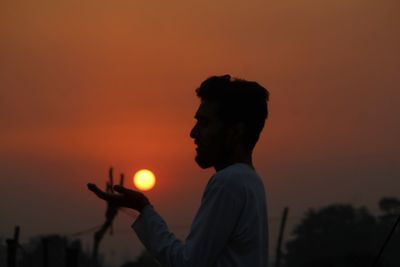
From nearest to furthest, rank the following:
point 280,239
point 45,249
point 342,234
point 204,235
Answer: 1. point 204,235
2. point 45,249
3. point 280,239
4. point 342,234

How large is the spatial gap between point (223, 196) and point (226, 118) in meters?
0.34

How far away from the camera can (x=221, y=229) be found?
4316 millimetres

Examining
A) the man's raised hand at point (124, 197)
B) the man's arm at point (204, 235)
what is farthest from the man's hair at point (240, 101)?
the man's raised hand at point (124, 197)

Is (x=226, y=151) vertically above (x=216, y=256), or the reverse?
(x=226, y=151)

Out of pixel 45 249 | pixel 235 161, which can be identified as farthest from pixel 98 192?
pixel 45 249

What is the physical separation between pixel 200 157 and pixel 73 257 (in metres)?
16.8

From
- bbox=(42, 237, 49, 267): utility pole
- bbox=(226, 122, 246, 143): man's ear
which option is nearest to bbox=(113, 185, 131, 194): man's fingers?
bbox=(226, 122, 246, 143): man's ear

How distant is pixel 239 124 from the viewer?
14.7ft

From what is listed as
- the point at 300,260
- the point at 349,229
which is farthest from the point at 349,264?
the point at 349,229

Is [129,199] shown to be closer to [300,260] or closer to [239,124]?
[239,124]

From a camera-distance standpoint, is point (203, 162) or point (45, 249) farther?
point (45, 249)

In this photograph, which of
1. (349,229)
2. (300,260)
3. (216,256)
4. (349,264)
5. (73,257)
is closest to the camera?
(216,256)

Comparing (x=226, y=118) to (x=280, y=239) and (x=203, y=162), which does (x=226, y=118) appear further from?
(x=280, y=239)

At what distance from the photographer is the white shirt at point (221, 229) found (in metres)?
4.30
